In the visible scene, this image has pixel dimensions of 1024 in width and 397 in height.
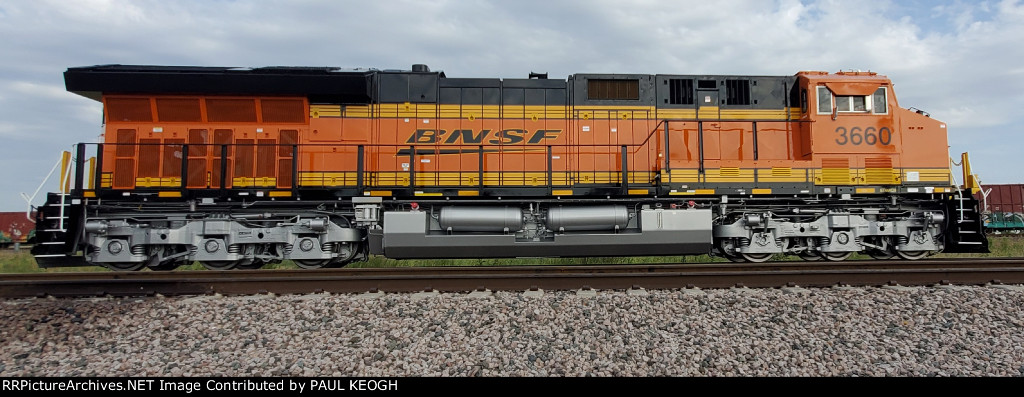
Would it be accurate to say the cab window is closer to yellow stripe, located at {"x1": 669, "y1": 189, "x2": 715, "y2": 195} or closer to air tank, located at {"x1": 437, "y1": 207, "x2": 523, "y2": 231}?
yellow stripe, located at {"x1": 669, "y1": 189, "x2": 715, "y2": 195}

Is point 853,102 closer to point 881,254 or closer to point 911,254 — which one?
point 881,254

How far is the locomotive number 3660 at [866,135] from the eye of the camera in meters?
8.41

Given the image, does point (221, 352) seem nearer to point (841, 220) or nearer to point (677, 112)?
point (677, 112)

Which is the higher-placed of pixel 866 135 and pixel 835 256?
pixel 866 135

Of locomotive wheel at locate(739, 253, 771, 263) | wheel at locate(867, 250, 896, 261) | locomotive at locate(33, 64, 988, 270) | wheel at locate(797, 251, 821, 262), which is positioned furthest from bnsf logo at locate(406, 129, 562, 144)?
wheel at locate(867, 250, 896, 261)

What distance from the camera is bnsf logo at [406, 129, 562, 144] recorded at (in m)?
8.62

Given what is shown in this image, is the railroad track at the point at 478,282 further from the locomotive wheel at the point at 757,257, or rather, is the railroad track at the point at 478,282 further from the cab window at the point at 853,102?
the cab window at the point at 853,102

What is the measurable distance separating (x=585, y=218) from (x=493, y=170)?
5.66ft

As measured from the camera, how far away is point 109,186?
799cm

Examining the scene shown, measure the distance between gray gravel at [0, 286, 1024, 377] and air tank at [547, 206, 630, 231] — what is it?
98.6 inches

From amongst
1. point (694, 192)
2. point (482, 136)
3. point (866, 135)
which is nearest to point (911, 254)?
point (866, 135)

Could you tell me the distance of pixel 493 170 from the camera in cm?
848

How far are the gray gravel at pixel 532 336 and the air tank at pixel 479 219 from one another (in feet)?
8.10

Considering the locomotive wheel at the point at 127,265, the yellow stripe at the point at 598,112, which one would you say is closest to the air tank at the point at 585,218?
the yellow stripe at the point at 598,112
